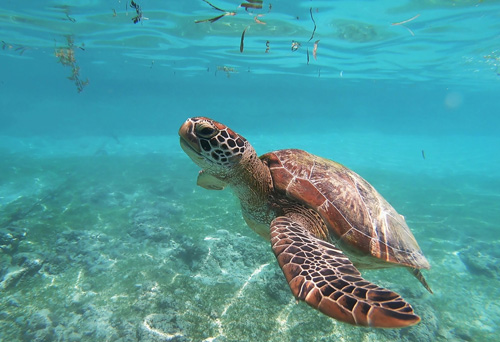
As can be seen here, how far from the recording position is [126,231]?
7371 mm

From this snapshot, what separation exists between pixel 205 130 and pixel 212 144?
159mm

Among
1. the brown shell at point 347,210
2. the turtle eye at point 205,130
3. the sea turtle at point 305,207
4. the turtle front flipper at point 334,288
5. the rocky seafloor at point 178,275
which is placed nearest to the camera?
the turtle front flipper at point 334,288

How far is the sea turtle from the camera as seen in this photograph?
83.8 inches

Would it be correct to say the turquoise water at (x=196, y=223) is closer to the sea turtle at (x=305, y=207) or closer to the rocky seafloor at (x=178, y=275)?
the rocky seafloor at (x=178, y=275)

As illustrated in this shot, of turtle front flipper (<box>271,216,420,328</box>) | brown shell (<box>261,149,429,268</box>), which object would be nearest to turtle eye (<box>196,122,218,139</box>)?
brown shell (<box>261,149,429,268</box>)

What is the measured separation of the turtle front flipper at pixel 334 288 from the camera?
140 centimetres

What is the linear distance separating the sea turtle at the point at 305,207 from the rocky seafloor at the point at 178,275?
1734mm

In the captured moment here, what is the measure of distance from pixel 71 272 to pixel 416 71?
32269 mm

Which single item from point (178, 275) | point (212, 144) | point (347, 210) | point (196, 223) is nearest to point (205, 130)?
point (212, 144)

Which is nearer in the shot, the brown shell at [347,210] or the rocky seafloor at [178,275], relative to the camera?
the brown shell at [347,210]

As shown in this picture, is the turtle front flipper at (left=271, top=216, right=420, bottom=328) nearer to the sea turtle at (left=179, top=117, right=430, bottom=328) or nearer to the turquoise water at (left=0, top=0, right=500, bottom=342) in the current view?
the sea turtle at (left=179, top=117, right=430, bottom=328)

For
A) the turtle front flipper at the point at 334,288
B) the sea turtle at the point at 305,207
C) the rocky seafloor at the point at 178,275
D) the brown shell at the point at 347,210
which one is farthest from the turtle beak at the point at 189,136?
the rocky seafloor at the point at 178,275

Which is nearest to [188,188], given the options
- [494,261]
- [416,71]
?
[494,261]

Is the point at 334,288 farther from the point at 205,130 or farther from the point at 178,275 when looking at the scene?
the point at 178,275
